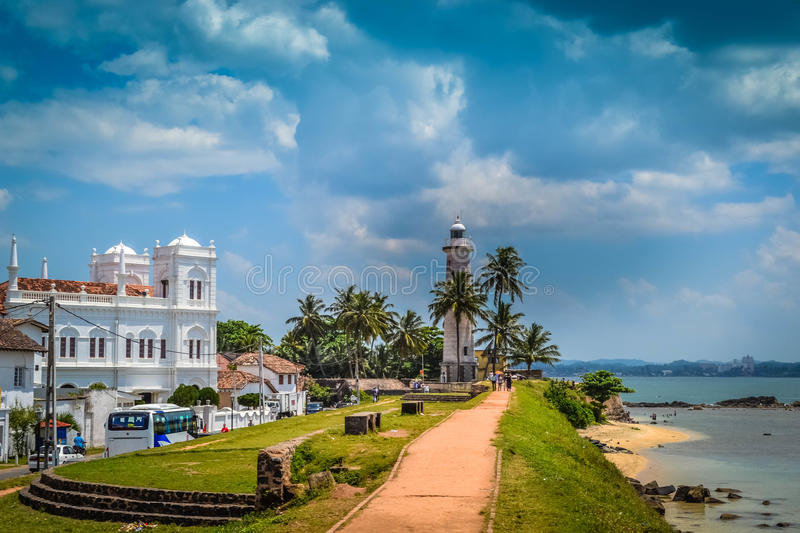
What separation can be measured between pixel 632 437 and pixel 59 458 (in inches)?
1851

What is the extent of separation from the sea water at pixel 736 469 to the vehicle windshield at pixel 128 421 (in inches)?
889

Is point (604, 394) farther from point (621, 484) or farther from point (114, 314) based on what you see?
point (621, 484)

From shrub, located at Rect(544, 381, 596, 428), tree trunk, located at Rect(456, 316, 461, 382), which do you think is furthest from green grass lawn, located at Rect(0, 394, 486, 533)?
tree trunk, located at Rect(456, 316, 461, 382)

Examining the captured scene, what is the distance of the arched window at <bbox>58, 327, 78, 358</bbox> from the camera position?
195ft

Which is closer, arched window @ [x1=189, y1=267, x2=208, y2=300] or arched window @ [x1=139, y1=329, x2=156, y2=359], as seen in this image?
arched window @ [x1=139, y1=329, x2=156, y2=359]

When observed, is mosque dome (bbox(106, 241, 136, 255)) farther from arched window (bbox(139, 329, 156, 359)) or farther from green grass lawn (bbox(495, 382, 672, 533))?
green grass lawn (bbox(495, 382, 672, 533))

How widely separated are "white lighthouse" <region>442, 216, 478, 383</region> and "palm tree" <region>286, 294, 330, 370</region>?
97.8ft

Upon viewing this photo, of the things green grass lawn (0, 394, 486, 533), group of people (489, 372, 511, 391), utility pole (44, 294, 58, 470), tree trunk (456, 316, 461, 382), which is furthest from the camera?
tree trunk (456, 316, 461, 382)

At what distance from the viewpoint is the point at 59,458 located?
119 feet

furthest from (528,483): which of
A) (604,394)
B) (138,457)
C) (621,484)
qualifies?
(604,394)

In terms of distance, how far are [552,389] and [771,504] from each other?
31.6 m

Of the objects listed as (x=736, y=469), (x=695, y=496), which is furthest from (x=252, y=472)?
(x=736, y=469)

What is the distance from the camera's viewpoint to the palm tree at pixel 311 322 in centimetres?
9494

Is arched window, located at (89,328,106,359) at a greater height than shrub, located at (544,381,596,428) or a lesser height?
greater
